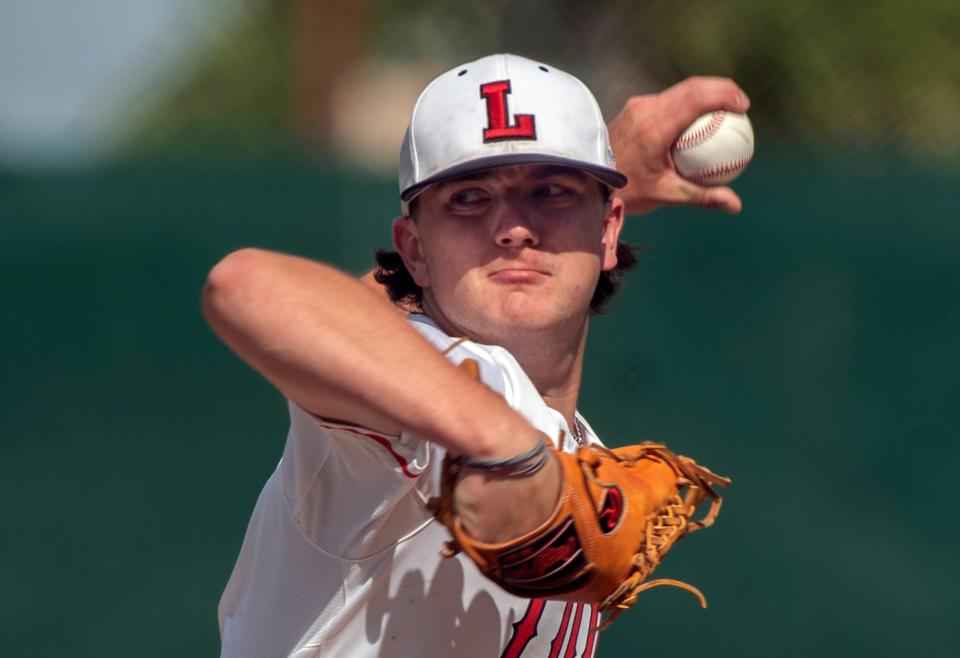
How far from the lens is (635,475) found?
172 cm

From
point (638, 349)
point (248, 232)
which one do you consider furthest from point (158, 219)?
point (638, 349)

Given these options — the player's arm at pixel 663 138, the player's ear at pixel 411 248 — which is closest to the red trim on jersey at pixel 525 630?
the player's ear at pixel 411 248

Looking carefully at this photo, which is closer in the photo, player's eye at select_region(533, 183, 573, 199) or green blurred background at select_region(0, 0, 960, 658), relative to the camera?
player's eye at select_region(533, 183, 573, 199)

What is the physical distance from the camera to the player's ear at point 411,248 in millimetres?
2086

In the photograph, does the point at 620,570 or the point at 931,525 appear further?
the point at 931,525

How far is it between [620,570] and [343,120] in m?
3.37

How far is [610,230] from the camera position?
2.27 meters

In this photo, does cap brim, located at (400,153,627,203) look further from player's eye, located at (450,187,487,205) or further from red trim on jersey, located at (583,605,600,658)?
red trim on jersey, located at (583,605,600,658)

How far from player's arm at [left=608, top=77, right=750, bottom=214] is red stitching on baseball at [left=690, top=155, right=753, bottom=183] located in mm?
25

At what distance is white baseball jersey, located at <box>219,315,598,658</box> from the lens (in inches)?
67.0

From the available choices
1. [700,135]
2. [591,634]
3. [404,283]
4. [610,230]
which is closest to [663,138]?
[700,135]

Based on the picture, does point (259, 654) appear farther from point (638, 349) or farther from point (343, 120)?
point (343, 120)

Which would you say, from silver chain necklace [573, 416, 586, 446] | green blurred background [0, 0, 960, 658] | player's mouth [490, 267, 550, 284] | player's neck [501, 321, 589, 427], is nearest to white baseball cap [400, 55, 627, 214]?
player's mouth [490, 267, 550, 284]

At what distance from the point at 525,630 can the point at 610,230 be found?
693 millimetres
